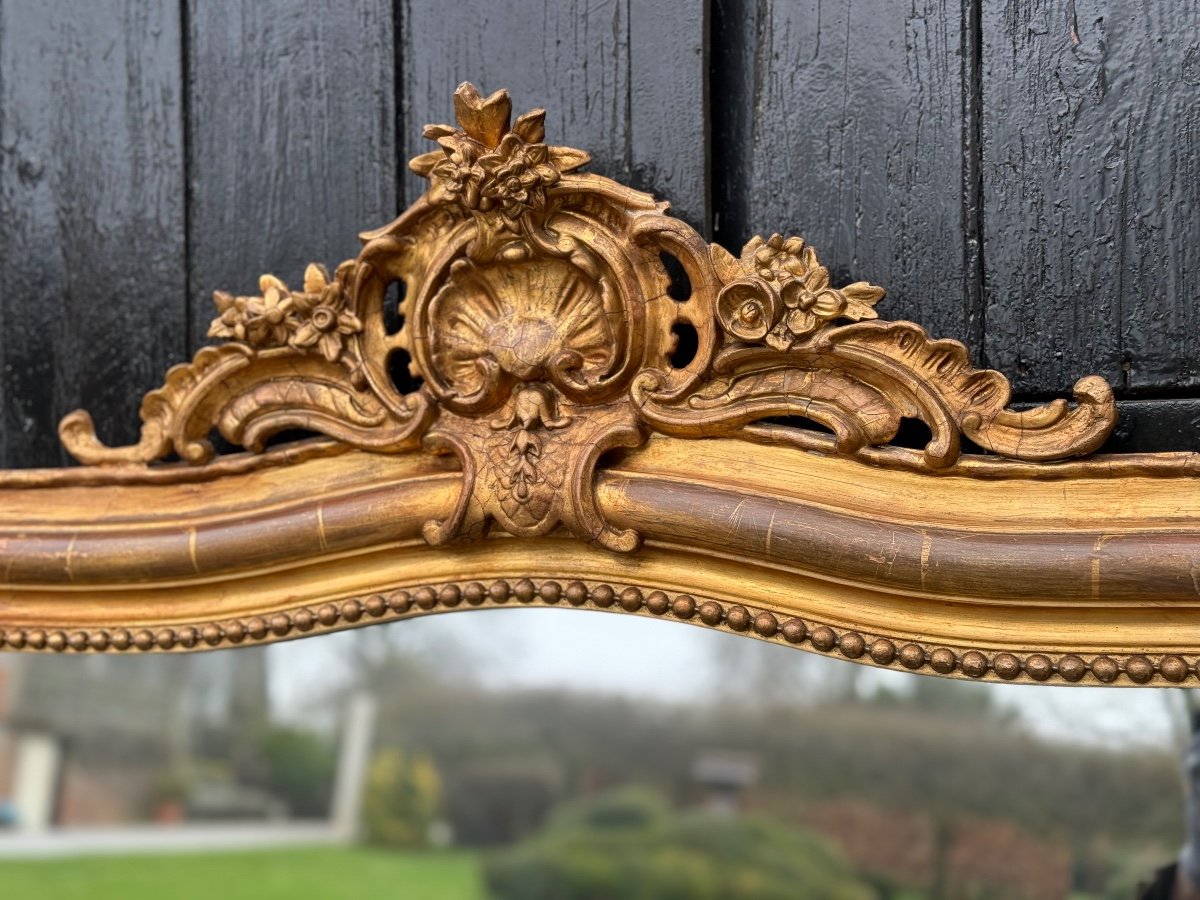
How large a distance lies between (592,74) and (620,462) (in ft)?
0.75

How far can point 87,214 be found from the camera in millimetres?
756

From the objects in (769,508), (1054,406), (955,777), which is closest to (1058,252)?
(1054,406)

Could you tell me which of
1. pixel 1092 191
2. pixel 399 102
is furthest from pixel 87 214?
pixel 1092 191

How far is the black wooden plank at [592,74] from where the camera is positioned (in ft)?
2.17

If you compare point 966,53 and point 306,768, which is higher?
point 966,53

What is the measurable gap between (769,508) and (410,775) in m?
0.44

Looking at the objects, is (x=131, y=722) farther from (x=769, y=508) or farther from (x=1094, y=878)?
(x=1094, y=878)

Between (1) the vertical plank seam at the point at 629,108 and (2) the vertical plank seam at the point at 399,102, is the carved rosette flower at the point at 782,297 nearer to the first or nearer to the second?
(1) the vertical plank seam at the point at 629,108

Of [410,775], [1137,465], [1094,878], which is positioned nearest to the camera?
[1137,465]

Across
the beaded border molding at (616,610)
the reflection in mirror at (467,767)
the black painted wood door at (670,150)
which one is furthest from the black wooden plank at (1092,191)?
the reflection in mirror at (467,767)

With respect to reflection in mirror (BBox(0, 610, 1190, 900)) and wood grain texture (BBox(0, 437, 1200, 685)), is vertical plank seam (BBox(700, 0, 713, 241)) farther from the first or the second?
reflection in mirror (BBox(0, 610, 1190, 900))

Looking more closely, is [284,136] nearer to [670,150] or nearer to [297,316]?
[297,316]

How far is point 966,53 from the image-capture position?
63 centimetres

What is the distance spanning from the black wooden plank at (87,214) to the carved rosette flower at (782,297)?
360 mm
